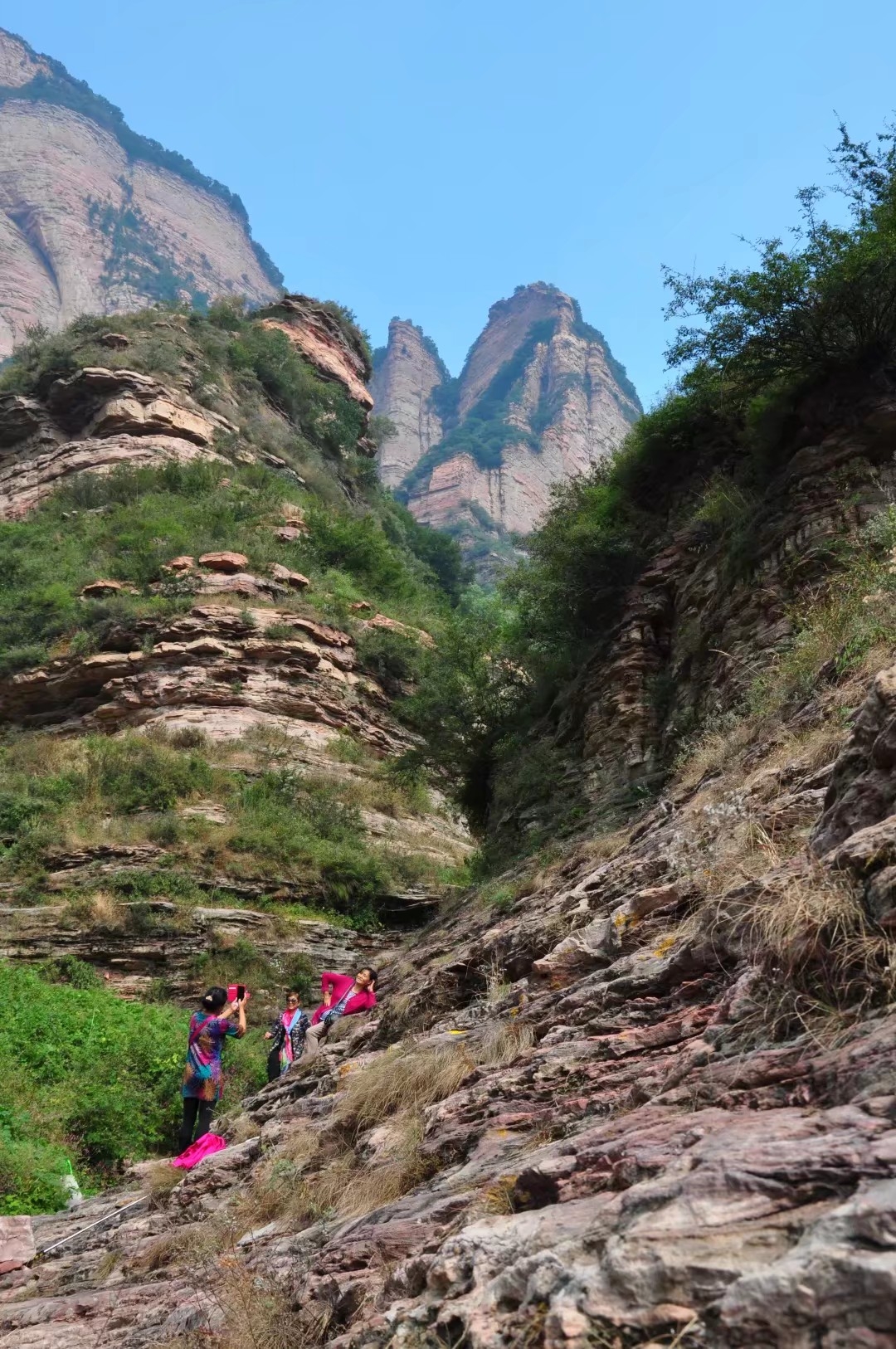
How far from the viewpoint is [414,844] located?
18.1 m

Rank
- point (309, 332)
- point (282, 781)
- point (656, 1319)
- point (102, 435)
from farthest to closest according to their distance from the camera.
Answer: point (309, 332) < point (102, 435) < point (282, 781) < point (656, 1319)

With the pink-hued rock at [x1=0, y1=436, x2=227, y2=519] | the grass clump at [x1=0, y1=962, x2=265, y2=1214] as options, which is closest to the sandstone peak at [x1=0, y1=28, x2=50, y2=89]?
the pink-hued rock at [x1=0, y1=436, x2=227, y2=519]

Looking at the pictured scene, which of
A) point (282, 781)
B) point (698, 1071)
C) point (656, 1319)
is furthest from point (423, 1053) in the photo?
point (282, 781)

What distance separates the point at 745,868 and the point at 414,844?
1478 centimetres

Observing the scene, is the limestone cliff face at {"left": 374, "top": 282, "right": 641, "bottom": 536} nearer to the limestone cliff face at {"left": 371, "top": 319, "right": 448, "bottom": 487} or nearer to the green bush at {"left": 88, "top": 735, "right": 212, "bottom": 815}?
the limestone cliff face at {"left": 371, "top": 319, "right": 448, "bottom": 487}

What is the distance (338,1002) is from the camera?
9109 millimetres

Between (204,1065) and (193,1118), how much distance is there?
39cm

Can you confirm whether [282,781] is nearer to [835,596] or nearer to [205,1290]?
[835,596]

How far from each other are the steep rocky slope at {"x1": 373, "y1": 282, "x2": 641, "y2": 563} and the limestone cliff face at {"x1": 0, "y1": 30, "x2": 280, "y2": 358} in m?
29.2

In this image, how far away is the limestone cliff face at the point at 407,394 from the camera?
11162cm

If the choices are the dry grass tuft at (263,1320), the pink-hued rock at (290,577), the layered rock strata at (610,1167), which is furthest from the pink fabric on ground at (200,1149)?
the pink-hued rock at (290,577)

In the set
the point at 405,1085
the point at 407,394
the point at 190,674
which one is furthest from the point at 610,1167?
the point at 407,394

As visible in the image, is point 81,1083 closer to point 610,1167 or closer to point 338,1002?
point 338,1002

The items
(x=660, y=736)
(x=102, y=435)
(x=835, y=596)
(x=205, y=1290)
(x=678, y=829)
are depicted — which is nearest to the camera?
(x=205, y=1290)
